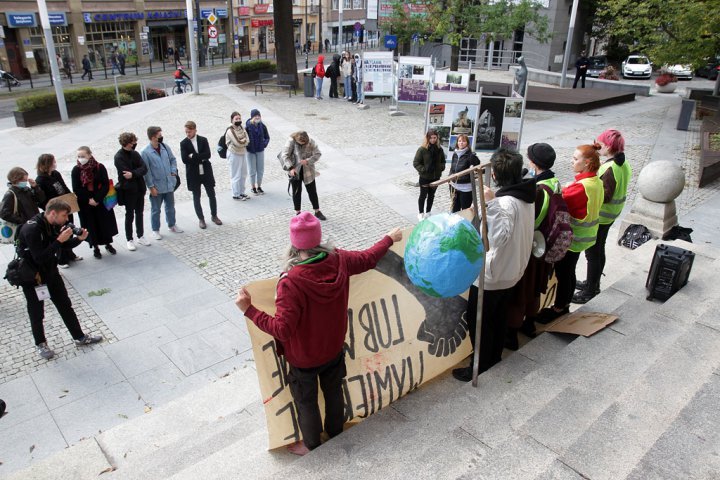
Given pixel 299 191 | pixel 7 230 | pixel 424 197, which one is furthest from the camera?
pixel 299 191

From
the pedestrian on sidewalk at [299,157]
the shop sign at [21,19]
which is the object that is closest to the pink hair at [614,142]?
the pedestrian on sidewalk at [299,157]

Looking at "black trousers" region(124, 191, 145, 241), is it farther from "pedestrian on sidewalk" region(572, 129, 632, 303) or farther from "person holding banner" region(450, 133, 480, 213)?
"pedestrian on sidewalk" region(572, 129, 632, 303)

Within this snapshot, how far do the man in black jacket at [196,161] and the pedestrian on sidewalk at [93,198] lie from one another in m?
1.36

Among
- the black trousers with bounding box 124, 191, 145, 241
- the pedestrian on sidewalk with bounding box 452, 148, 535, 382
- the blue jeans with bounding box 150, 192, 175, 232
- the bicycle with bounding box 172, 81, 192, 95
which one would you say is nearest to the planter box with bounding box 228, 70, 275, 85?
the bicycle with bounding box 172, 81, 192, 95

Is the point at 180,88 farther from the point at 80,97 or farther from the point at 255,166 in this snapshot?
the point at 255,166

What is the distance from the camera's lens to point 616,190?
19.0 feet

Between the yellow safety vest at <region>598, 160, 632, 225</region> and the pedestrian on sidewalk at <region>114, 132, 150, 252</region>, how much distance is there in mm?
6306

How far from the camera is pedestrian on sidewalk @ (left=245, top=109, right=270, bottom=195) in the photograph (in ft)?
34.8

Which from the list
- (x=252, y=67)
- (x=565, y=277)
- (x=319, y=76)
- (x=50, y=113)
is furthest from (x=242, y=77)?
(x=565, y=277)

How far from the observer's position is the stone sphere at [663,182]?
308 inches

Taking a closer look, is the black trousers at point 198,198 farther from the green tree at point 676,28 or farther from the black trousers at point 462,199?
the green tree at point 676,28

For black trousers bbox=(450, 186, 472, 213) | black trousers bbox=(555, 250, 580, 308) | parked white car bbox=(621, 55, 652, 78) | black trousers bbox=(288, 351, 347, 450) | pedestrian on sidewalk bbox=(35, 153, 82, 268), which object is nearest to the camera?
black trousers bbox=(288, 351, 347, 450)

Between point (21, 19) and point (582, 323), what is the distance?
38219 mm

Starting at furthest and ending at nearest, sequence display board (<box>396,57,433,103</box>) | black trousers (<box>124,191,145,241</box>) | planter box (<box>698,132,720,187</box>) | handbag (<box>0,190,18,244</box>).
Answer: display board (<box>396,57,433,103</box>)
planter box (<box>698,132,720,187</box>)
black trousers (<box>124,191,145,241</box>)
handbag (<box>0,190,18,244</box>)
